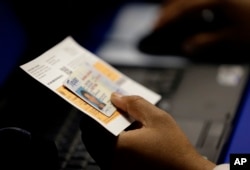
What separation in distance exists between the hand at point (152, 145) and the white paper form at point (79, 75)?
2 centimetres

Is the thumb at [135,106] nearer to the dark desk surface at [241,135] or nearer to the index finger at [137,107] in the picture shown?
the index finger at [137,107]

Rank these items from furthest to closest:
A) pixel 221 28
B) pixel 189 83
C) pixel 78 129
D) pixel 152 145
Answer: pixel 221 28 < pixel 189 83 < pixel 78 129 < pixel 152 145

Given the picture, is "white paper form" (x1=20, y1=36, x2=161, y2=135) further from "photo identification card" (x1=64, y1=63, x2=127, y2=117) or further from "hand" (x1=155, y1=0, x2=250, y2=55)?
"hand" (x1=155, y1=0, x2=250, y2=55)

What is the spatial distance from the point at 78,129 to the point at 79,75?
0.16 m

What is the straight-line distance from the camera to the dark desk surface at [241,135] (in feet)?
3.24

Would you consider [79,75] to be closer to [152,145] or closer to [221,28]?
[152,145]

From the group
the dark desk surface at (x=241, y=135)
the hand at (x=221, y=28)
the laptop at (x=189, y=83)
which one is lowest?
the dark desk surface at (x=241, y=135)

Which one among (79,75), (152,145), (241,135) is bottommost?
(241,135)

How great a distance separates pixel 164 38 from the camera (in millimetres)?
1313

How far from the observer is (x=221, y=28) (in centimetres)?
132

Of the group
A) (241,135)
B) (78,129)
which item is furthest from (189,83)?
(78,129)

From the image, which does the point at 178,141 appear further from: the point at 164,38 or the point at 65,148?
the point at 164,38

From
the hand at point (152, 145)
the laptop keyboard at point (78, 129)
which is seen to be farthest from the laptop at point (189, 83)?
the hand at point (152, 145)

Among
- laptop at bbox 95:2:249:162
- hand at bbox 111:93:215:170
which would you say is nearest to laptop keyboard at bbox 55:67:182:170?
laptop at bbox 95:2:249:162
